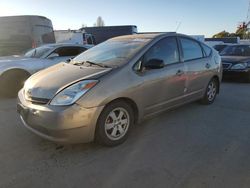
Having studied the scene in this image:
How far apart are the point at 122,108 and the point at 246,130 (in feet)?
6.97

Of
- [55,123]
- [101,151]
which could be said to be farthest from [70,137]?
[101,151]

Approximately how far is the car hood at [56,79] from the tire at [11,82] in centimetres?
290

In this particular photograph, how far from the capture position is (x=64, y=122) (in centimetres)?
307

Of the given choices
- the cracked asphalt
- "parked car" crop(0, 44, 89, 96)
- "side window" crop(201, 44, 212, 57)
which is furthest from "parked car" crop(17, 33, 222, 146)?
"parked car" crop(0, 44, 89, 96)

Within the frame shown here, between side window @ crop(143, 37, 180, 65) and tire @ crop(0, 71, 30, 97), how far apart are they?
388 cm

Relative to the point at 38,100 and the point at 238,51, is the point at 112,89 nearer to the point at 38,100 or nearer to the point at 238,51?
the point at 38,100

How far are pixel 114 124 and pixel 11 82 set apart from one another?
4061 millimetres

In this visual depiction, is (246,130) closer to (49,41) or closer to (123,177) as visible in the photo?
(123,177)

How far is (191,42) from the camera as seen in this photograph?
5.02 m

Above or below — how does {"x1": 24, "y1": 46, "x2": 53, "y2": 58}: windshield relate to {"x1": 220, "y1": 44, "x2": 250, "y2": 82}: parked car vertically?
above

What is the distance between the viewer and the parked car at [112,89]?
3139mm

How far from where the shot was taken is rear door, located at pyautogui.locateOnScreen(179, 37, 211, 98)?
470cm

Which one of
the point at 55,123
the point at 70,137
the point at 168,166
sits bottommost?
the point at 168,166

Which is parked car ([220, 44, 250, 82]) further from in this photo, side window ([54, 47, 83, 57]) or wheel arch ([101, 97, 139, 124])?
wheel arch ([101, 97, 139, 124])
